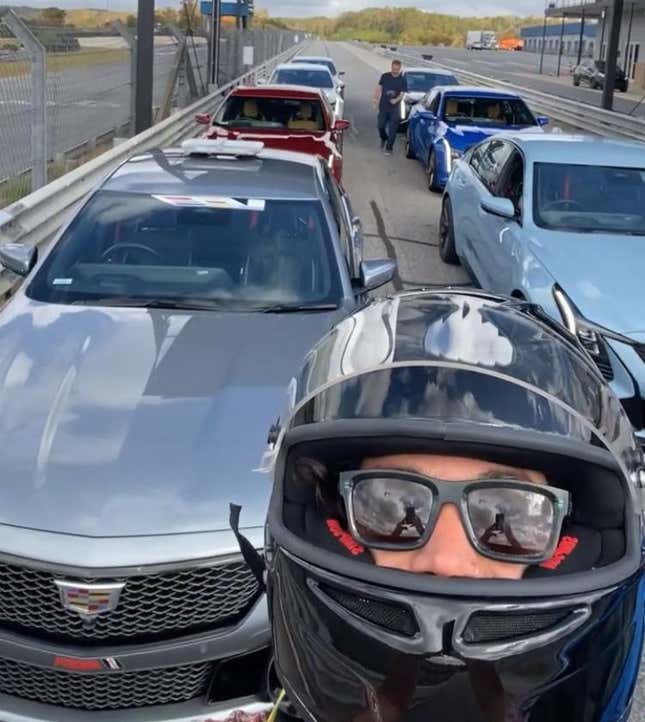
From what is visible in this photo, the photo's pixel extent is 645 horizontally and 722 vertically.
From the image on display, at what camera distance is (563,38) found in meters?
95.5

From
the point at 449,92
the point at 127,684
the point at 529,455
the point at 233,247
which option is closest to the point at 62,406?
the point at 127,684

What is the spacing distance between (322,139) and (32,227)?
18.2 ft

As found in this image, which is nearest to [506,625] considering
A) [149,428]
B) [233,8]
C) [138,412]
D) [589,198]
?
[149,428]

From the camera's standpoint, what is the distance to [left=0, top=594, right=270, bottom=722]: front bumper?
294cm

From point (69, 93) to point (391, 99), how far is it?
818 cm

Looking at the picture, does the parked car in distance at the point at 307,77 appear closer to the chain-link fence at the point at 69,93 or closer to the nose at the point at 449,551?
the chain-link fence at the point at 69,93

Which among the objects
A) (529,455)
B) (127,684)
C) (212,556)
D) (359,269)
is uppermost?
(529,455)

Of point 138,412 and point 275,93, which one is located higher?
point 275,93

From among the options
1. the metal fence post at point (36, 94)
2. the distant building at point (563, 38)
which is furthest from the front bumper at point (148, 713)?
the distant building at point (563, 38)

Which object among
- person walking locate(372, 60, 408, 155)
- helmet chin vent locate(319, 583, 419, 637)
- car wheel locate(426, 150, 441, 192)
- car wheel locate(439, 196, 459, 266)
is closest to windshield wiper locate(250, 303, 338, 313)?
helmet chin vent locate(319, 583, 419, 637)

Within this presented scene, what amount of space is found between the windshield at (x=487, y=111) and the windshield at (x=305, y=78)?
7.22 m

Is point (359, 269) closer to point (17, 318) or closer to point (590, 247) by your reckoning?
point (17, 318)

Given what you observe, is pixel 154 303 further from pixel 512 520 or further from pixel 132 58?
pixel 132 58

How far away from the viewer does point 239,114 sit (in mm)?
13672
